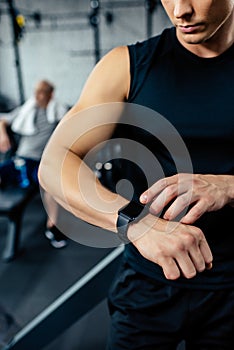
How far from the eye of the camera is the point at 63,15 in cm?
434

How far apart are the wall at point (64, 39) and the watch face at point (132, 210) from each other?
4018 mm

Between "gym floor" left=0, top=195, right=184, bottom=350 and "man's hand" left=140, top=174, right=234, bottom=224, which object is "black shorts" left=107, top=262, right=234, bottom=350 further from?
"gym floor" left=0, top=195, right=184, bottom=350

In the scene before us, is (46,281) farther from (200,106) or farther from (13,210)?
(200,106)

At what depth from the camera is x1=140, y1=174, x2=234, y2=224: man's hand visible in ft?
1.50

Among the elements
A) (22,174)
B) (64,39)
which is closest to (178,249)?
(22,174)

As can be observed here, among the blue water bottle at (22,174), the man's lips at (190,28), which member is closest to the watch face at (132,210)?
the man's lips at (190,28)

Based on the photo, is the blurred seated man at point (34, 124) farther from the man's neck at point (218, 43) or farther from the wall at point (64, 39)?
the man's neck at point (218, 43)

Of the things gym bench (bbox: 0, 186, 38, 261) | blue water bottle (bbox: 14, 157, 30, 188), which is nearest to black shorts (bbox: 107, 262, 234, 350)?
gym bench (bbox: 0, 186, 38, 261)

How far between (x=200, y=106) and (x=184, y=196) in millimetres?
236

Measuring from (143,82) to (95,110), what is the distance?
10 centimetres

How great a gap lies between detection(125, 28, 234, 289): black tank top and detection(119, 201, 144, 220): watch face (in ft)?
0.54

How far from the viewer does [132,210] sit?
0.49m

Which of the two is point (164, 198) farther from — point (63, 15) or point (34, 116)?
point (63, 15)

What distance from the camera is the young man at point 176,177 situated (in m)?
0.49
